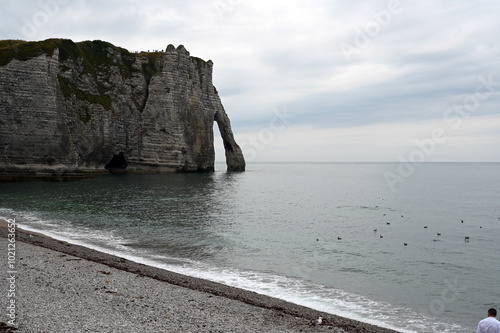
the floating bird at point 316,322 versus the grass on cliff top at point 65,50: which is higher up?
the grass on cliff top at point 65,50

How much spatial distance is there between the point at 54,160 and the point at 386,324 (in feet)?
255

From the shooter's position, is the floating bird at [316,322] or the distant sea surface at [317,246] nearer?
the floating bird at [316,322]

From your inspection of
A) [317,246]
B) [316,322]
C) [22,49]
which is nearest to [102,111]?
[22,49]

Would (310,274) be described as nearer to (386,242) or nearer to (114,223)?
(386,242)

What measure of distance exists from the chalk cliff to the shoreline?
58014 mm

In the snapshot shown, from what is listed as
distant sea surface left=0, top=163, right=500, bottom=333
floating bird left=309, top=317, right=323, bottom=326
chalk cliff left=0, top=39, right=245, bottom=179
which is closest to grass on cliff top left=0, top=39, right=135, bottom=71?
chalk cliff left=0, top=39, right=245, bottom=179

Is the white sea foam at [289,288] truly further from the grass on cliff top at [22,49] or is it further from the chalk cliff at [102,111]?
the grass on cliff top at [22,49]

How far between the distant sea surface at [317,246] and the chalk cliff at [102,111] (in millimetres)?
24334

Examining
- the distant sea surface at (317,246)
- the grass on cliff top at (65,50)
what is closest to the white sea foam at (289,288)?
the distant sea surface at (317,246)

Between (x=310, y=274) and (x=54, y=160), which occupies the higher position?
(x=54, y=160)

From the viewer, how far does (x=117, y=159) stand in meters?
109

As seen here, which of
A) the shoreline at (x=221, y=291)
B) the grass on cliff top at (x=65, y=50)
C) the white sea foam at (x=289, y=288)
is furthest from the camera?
the grass on cliff top at (x=65, y=50)

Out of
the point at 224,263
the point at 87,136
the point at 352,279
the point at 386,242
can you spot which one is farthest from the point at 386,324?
the point at 87,136

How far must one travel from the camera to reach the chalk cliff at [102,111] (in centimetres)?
7494
